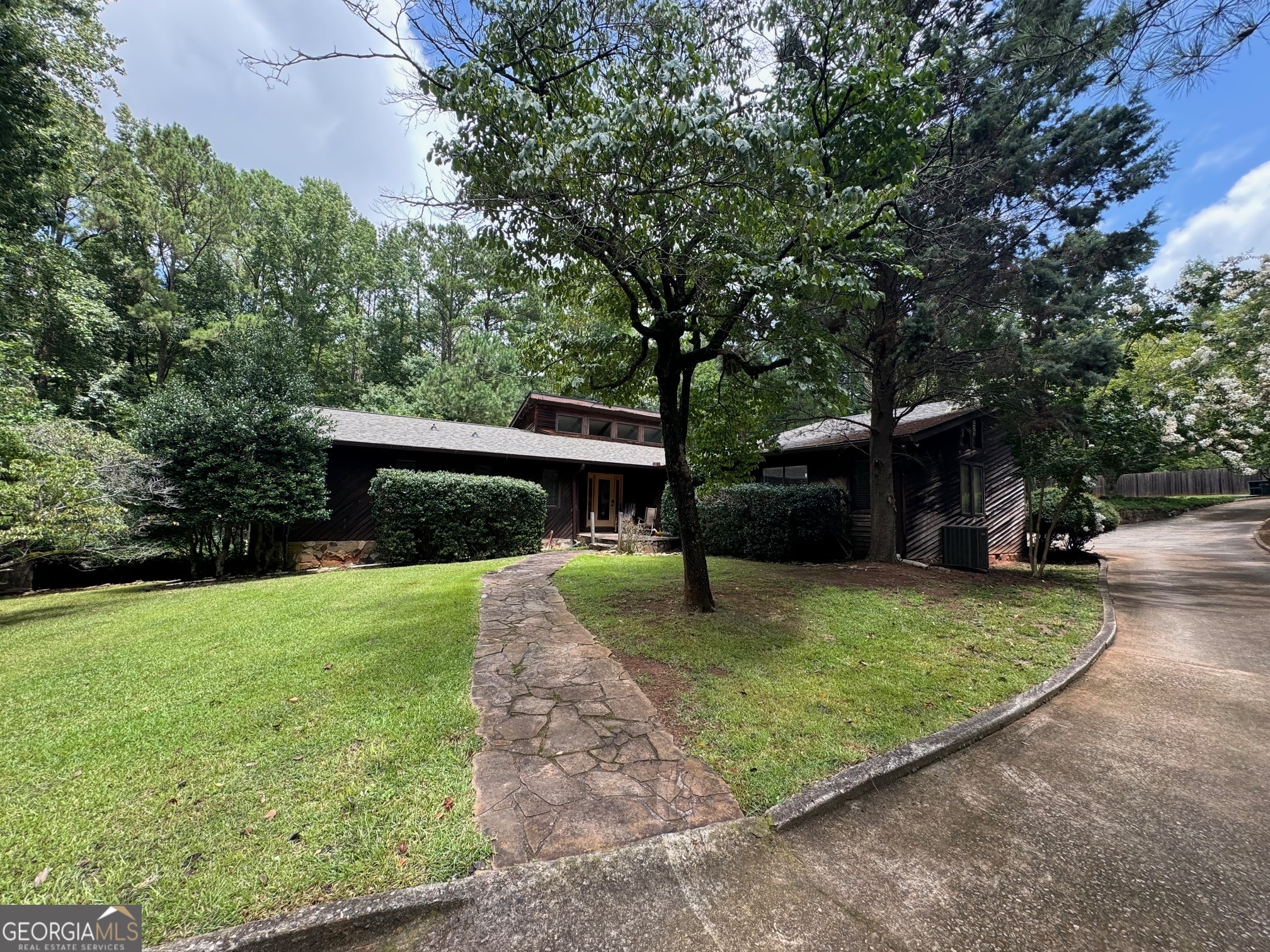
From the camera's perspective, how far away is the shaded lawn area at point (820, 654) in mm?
2994

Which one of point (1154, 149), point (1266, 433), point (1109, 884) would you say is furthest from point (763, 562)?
point (1266, 433)

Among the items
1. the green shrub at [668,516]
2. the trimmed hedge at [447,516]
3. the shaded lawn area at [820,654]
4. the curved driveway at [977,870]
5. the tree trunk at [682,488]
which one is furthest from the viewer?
the green shrub at [668,516]

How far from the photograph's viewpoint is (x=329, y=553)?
11469 mm

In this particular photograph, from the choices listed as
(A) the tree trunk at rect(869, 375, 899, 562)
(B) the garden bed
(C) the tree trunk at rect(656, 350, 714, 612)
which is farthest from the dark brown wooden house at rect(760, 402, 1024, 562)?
(B) the garden bed

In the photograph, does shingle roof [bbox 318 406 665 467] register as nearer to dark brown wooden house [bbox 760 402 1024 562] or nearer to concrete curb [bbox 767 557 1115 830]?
dark brown wooden house [bbox 760 402 1024 562]

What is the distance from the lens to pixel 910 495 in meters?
11.2

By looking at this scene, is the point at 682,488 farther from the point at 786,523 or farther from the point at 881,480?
the point at 881,480

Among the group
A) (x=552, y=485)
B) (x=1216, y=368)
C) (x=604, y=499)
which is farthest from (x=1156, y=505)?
(x=552, y=485)

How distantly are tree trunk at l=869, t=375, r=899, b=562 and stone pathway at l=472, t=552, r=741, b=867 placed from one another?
7.51m

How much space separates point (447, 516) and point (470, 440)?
12.8 feet

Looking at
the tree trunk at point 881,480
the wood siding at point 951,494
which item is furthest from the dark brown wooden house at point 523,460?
the wood siding at point 951,494

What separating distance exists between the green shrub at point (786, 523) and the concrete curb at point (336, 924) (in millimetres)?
9355

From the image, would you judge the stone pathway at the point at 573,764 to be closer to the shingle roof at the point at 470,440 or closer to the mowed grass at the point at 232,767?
the mowed grass at the point at 232,767

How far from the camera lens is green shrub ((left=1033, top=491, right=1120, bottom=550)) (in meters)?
11.1
